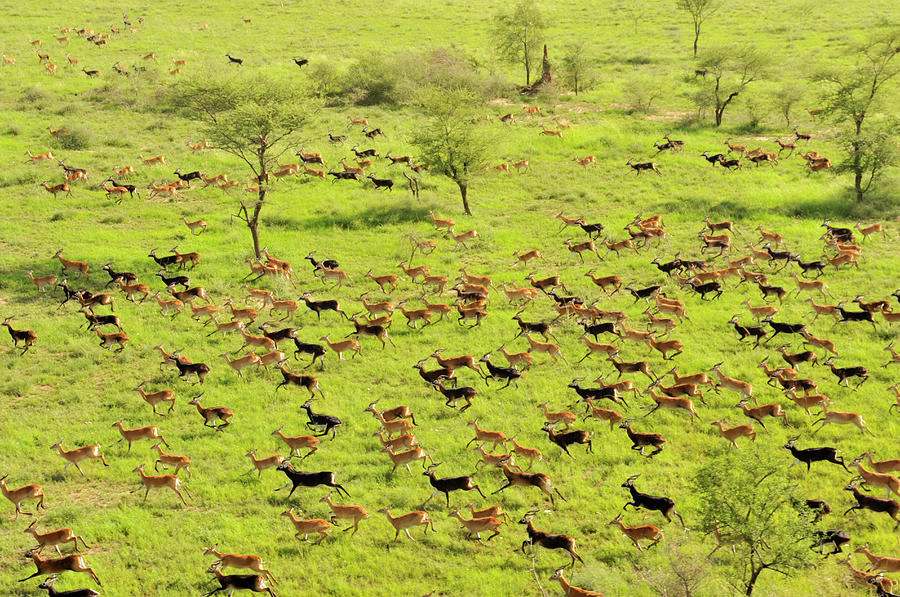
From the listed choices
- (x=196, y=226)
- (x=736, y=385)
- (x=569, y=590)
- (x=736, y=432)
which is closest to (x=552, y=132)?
(x=196, y=226)

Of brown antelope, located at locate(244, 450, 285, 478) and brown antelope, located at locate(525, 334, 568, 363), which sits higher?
brown antelope, located at locate(525, 334, 568, 363)

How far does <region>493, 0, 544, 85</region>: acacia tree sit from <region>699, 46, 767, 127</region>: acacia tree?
1509 centimetres

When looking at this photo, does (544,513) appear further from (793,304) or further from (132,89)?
(132,89)

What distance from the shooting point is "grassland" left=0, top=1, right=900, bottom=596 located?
537 inches

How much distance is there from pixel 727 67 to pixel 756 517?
154ft

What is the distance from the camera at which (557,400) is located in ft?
62.2

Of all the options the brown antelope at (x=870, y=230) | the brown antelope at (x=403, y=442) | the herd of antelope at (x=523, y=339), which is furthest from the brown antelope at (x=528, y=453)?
the brown antelope at (x=870, y=230)

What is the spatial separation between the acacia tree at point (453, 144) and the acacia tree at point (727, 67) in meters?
22.4

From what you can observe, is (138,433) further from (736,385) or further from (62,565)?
(736,385)

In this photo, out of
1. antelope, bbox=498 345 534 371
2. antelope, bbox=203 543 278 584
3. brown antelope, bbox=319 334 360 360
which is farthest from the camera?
brown antelope, bbox=319 334 360 360

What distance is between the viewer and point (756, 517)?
39.1 ft

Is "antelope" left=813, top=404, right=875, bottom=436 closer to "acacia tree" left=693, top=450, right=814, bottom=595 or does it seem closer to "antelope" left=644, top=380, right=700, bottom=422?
"antelope" left=644, top=380, right=700, bottom=422

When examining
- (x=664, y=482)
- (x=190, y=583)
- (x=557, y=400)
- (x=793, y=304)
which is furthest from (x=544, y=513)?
(x=793, y=304)

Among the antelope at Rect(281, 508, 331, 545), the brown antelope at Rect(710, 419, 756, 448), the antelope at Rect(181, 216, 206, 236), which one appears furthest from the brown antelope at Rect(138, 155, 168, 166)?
the brown antelope at Rect(710, 419, 756, 448)
